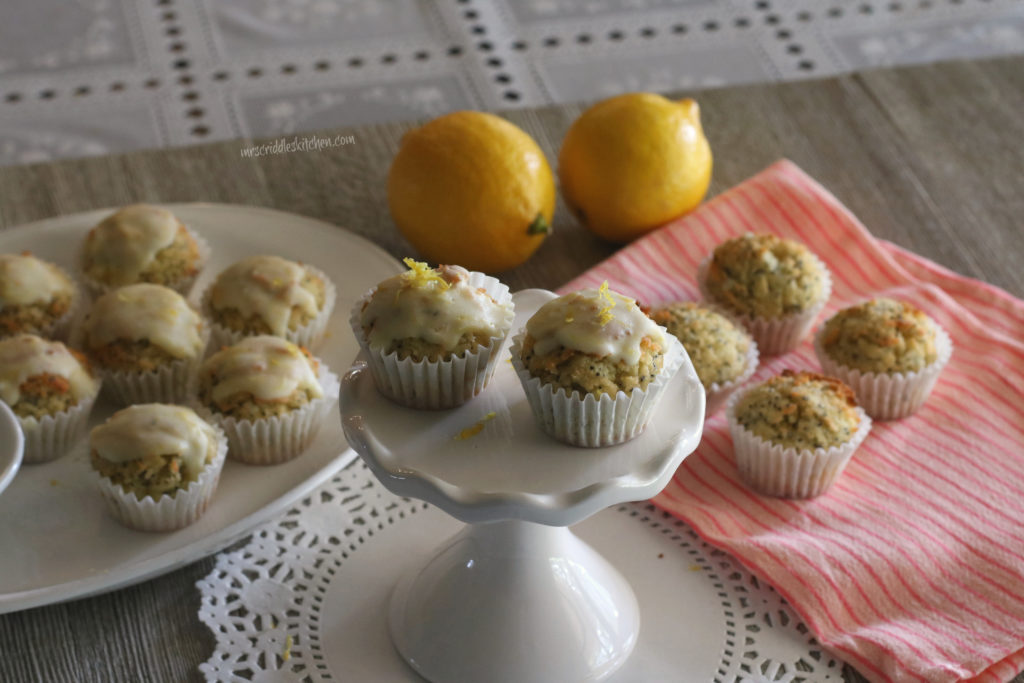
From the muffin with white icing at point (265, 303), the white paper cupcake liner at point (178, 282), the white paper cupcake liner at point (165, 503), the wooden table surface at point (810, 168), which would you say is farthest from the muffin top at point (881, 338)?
the white paper cupcake liner at point (178, 282)

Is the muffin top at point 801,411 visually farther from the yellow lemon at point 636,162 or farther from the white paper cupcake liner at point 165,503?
the white paper cupcake liner at point 165,503

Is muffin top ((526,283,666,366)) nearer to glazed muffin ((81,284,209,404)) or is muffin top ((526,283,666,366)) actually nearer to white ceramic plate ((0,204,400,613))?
white ceramic plate ((0,204,400,613))

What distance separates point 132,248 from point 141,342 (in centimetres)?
23

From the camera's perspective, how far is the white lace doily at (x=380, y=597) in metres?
1.48

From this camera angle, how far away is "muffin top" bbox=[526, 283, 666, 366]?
1261mm

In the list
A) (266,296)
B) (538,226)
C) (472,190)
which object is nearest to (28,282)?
(266,296)

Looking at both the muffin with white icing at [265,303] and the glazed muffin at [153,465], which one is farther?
the muffin with white icing at [265,303]

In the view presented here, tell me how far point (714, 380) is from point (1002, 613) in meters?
0.54

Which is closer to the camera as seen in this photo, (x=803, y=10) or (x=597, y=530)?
(x=597, y=530)

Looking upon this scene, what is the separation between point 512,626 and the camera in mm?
1423

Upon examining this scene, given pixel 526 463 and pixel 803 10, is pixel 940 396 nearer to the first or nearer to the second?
pixel 526 463

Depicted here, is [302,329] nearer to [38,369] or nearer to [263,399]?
[263,399]

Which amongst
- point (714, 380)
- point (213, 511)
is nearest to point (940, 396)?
point (714, 380)

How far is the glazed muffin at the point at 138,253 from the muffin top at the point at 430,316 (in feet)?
2.56
